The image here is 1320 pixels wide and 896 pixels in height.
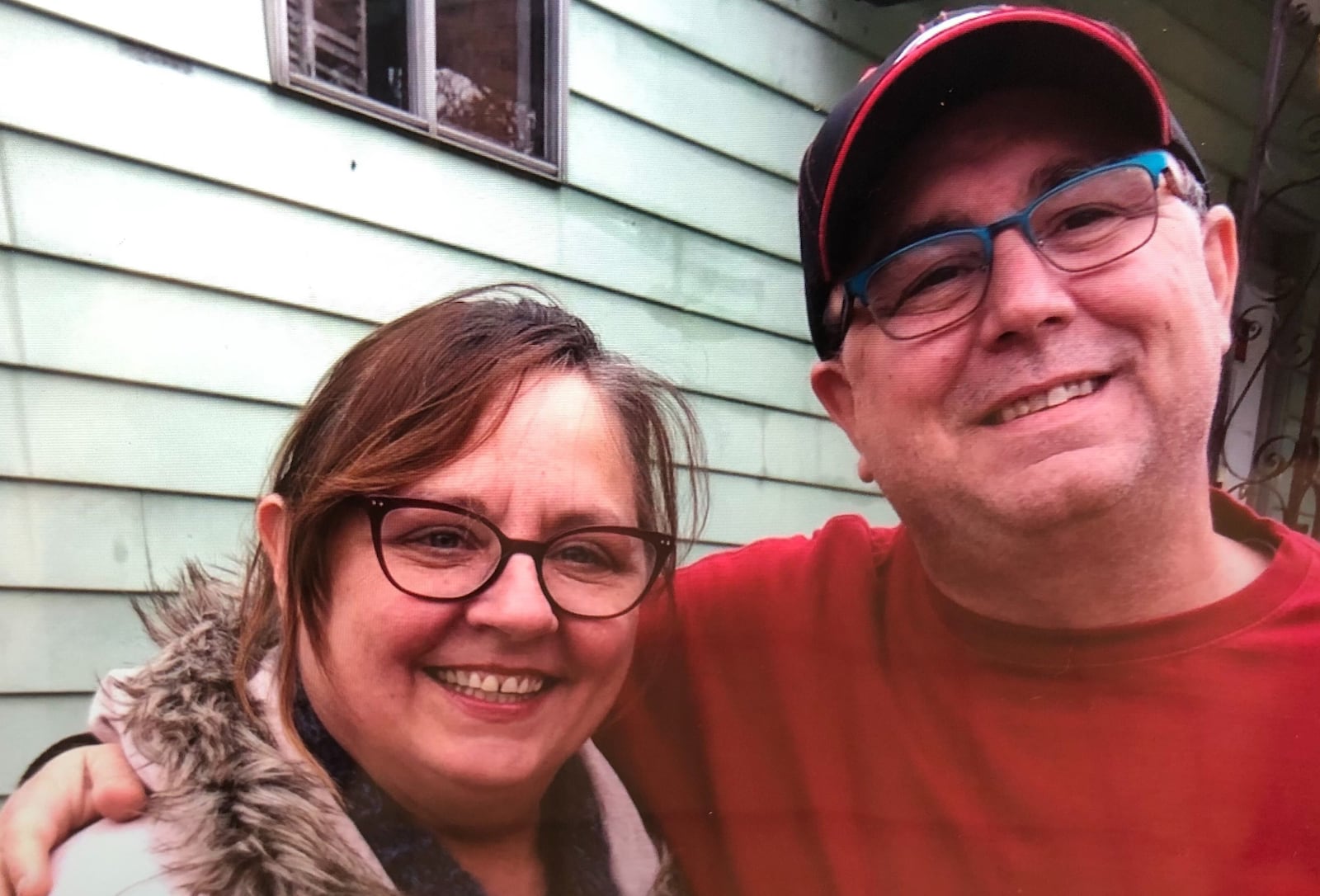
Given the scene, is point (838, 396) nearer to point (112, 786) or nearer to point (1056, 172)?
point (1056, 172)

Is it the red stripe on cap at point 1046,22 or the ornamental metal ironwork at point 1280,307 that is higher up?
the red stripe on cap at point 1046,22

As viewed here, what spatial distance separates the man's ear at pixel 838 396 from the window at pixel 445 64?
0.31 metres

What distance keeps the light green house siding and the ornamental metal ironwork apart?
3cm

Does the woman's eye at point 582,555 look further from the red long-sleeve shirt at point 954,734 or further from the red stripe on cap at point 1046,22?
the red stripe on cap at point 1046,22

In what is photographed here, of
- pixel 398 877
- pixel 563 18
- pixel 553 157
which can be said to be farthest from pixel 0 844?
pixel 563 18

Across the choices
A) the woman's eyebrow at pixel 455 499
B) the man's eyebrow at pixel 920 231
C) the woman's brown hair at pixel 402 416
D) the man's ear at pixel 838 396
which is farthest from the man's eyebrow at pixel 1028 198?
the woman's eyebrow at pixel 455 499

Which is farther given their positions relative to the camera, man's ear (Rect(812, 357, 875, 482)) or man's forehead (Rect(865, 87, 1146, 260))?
man's ear (Rect(812, 357, 875, 482))

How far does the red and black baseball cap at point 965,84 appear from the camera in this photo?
2.23 ft

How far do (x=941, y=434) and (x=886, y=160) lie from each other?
0.23 m

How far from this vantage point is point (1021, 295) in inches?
25.2

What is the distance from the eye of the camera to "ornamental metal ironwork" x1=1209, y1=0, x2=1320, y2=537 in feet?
2.48

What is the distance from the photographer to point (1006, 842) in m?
0.73

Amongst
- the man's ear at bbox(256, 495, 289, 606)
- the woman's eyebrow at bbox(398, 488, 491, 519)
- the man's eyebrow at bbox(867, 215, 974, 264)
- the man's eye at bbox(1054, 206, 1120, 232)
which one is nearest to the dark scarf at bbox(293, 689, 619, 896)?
the man's ear at bbox(256, 495, 289, 606)

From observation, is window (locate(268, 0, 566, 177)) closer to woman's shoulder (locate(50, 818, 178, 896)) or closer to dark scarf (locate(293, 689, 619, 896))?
dark scarf (locate(293, 689, 619, 896))
